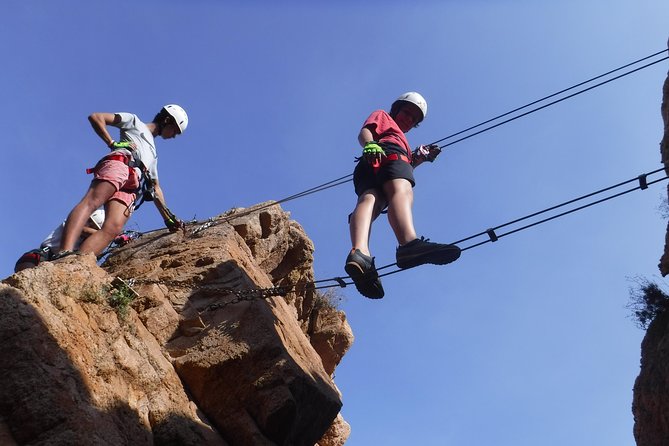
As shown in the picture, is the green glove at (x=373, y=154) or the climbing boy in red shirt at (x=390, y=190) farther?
the green glove at (x=373, y=154)

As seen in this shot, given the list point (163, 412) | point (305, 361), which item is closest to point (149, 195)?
point (305, 361)

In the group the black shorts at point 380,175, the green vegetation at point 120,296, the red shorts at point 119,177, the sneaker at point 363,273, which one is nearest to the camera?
the green vegetation at point 120,296

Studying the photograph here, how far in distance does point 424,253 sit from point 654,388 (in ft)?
22.5

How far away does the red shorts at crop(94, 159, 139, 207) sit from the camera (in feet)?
23.8

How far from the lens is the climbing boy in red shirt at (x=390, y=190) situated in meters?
6.61

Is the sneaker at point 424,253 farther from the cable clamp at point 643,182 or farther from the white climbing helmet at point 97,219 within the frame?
the white climbing helmet at point 97,219

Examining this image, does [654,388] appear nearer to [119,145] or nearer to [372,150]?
[372,150]

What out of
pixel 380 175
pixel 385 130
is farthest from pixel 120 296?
pixel 385 130

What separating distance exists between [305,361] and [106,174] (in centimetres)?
276

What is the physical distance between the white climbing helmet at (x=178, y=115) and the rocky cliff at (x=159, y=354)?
4.19 ft

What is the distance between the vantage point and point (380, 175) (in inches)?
296

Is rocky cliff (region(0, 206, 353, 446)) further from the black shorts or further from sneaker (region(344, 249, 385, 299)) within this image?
the black shorts

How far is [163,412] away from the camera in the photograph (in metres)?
5.66

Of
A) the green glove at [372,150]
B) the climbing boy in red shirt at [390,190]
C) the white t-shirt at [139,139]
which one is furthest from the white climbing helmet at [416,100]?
the white t-shirt at [139,139]
